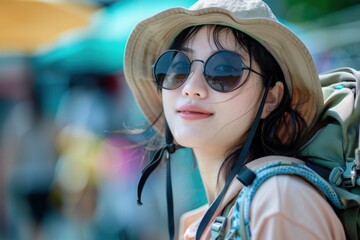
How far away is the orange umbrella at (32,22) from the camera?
692 cm

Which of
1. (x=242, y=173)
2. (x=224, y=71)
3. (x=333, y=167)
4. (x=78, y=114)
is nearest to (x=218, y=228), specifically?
(x=242, y=173)

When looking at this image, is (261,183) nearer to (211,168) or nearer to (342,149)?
(342,149)

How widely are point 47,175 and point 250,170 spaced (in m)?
4.72

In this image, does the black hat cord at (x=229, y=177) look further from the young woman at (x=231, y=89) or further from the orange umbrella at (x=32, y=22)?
the orange umbrella at (x=32, y=22)

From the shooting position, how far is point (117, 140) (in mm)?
5617

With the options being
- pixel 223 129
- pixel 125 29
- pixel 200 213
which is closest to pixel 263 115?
pixel 223 129

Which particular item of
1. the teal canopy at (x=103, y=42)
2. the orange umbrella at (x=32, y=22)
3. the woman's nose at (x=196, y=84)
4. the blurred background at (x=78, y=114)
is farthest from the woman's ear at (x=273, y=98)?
the orange umbrella at (x=32, y=22)

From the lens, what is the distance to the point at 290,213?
1.65 meters

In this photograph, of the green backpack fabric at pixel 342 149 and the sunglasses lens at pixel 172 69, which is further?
the sunglasses lens at pixel 172 69

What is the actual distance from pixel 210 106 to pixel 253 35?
0.88 ft

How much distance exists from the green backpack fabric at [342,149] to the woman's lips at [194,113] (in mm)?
340

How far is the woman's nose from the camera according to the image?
6.71 ft

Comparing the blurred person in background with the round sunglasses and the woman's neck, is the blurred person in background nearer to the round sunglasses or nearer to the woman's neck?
the woman's neck

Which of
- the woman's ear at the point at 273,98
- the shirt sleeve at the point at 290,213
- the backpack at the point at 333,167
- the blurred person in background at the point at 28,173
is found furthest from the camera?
the blurred person in background at the point at 28,173
